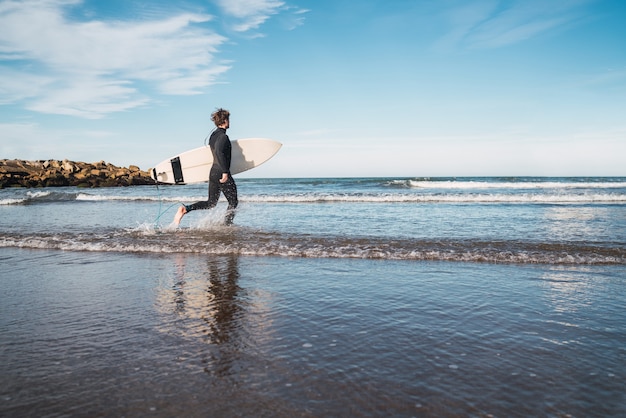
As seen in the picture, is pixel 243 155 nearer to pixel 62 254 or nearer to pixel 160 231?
pixel 160 231

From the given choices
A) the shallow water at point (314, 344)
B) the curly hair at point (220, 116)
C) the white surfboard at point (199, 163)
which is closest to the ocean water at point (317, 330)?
the shallow water at point (314, 344)

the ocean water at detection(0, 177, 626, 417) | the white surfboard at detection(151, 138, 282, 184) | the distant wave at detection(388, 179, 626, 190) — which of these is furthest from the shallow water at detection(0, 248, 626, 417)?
the distant wave at detection(388, 179, 626, 190)

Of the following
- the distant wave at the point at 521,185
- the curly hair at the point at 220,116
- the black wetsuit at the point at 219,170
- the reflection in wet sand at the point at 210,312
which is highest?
the curly hair at the point at 220,116

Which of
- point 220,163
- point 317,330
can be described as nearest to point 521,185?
point 220,163

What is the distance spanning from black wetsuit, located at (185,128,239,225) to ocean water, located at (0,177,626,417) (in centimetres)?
183

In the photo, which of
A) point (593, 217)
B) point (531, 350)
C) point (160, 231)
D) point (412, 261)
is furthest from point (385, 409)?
point (593, 217)

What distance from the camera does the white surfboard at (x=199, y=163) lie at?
10.4 m

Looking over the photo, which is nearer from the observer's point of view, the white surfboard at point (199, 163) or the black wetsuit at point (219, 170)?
the black wetsuit at point (219, 170)

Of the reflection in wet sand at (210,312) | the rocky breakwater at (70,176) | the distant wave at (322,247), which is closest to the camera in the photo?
the reflection in wet sand at (210,312)

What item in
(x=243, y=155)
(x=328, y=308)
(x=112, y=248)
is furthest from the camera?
(x=243, y=155)

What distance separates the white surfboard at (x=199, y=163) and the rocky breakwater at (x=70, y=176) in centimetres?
3002

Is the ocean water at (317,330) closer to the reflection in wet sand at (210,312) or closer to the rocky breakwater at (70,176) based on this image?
the reflection in wet sand at (210,312)

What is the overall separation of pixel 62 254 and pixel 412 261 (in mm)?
5387

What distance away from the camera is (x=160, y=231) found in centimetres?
877
